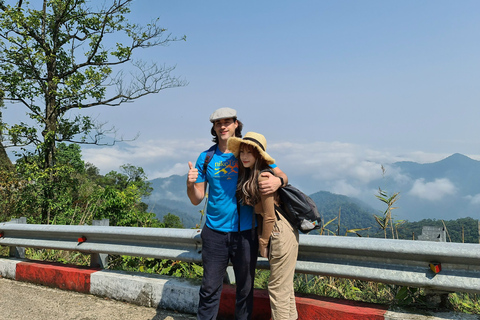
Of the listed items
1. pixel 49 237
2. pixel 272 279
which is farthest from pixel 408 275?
pixel 49 237

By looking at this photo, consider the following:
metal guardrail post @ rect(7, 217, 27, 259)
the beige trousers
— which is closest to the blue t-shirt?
the beige trousers

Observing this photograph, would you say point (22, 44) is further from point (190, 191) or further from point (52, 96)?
point (190, 191)

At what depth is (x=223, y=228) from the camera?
9.44 ft

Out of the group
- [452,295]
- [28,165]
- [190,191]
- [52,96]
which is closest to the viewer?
[190,191]

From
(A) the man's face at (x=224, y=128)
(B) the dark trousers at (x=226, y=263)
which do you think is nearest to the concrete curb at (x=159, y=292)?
(B) the dark trousers at (x=226, y=263)

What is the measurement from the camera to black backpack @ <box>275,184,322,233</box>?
270 cm

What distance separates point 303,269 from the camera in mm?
3096

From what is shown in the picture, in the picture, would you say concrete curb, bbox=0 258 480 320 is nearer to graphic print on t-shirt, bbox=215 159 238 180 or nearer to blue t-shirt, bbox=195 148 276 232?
blue t-shirt, bbox=195 148 276 232

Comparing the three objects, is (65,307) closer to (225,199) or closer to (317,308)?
(225,199)

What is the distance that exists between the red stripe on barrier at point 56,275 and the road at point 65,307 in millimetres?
84

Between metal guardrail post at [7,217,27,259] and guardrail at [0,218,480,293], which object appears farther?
metal guardrail post at [7,217,27,259]

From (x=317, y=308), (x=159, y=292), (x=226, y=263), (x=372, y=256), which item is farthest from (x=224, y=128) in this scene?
(x=159, y=292)

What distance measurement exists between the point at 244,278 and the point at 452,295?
2059mm

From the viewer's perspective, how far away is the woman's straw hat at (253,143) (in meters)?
2.63
